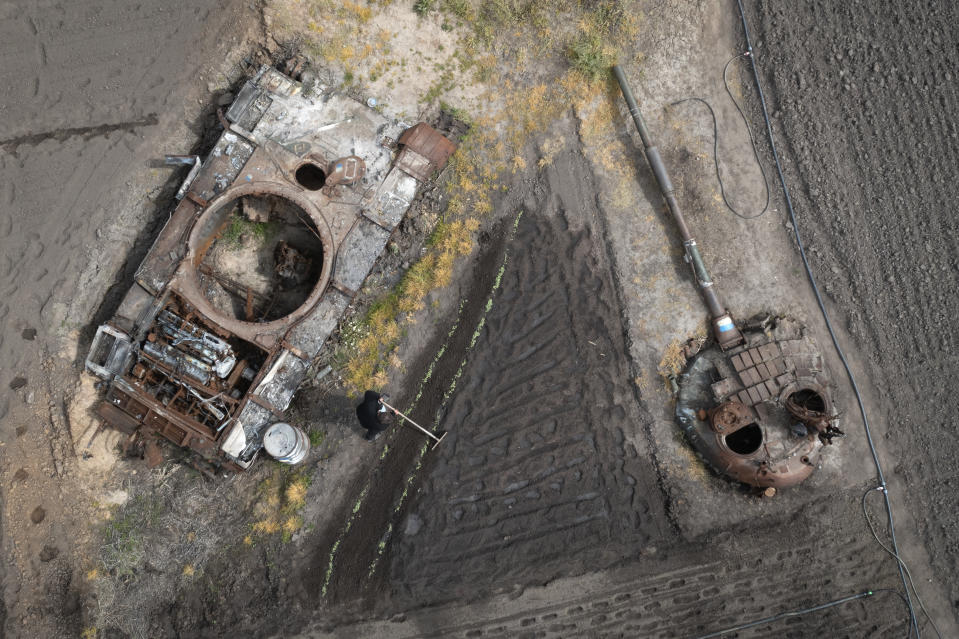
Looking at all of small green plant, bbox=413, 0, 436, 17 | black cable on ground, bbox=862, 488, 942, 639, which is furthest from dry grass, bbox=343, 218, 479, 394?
black cable on ground, bbox=862, 488, 942, 639

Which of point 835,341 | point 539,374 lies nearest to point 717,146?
point 835,341

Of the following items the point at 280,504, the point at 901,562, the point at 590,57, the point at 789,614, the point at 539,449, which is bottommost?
the point at 280,504

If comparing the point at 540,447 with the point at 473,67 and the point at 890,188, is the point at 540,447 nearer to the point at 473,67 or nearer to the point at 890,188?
the point at 473,67

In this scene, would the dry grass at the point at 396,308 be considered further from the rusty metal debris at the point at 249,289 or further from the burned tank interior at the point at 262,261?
the burned tank interior at the point at 262,261

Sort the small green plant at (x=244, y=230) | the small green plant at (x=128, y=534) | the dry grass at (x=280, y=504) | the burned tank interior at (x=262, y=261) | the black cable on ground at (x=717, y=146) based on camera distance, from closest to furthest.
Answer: the dry grass at (x=280, y=504)
the small green plant at (x=128, y=534)
the black cable on ground at (x=717, y=146)
the burned tank interior at (x=262, y=261)
the small green plant at (x=244, y=230)

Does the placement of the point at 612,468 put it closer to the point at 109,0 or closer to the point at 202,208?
the point at 202,208

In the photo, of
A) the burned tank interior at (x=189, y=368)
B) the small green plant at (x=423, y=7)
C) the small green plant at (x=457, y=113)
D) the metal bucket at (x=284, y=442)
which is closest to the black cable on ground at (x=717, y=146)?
the small green plant at (x=457, y=113)
